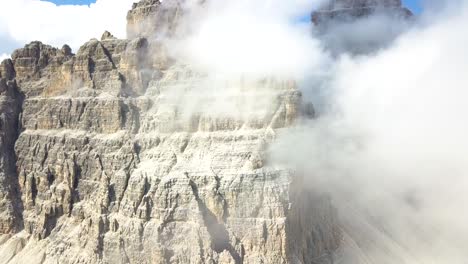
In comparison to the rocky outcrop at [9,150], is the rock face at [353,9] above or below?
above

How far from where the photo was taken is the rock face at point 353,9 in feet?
414

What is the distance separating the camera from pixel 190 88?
231 ft

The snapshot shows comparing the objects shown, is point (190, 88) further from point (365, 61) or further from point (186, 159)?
point (365, 61)

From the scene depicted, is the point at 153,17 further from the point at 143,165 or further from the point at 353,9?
the point at 353,9

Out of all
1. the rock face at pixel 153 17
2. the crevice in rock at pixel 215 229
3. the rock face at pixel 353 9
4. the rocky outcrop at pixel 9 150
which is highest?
the rock face at pixel 353 9

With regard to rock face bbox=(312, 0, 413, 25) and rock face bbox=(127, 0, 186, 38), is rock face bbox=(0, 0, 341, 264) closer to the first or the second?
rock face bbox=(127, 0, 186, 38)

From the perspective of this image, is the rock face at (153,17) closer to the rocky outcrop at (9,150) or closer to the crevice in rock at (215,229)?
the rocky outcrop at (9,150)

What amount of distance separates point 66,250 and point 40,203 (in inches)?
449

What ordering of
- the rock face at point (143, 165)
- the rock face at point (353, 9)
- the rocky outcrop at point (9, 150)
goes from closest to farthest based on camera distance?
the rock face at point (143, 165) → the rocky outcrop at point (9, 150) → the rock face at point (353, 9)

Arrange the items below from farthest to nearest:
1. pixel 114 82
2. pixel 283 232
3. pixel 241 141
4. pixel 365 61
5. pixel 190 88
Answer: pixel 365 61 < pixel 114 82 < pixel 190 88 < pixel 241 141 < pixel 283 232

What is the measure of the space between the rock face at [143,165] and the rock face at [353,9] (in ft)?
213

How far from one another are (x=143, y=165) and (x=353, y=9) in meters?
88.9

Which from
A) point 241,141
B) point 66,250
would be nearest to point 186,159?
point 241,141

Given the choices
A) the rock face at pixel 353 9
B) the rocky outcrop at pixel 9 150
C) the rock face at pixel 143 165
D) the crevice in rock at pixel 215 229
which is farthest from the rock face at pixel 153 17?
the rock face at pixel 353 9
